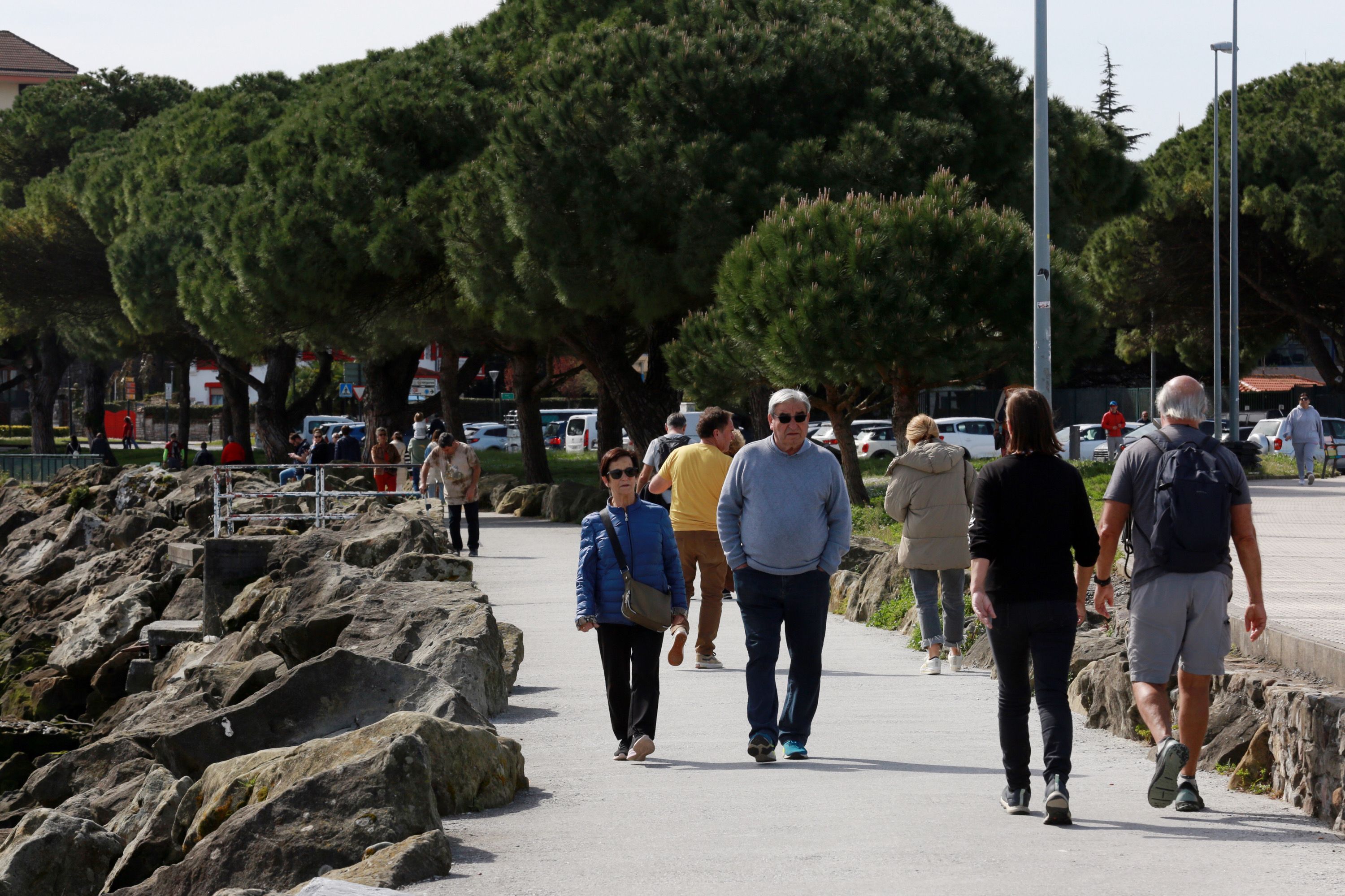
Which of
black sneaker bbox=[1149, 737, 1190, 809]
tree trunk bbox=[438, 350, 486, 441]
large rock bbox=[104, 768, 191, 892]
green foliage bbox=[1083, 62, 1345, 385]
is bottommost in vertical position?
large rock bbox=[104, 768, 191, 892]

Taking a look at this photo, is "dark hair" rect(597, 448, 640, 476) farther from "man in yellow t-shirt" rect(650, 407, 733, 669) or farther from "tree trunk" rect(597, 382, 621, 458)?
"tree trunk" rect(597, 382, 621, 458)

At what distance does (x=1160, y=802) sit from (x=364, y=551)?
1220 cm

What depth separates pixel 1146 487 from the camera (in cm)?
619

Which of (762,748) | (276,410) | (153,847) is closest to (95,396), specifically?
(276,410)

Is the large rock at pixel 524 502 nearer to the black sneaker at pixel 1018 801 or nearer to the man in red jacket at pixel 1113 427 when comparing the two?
the man in red jacket at pixel 1113 427

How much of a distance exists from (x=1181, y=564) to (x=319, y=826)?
3.52 meters

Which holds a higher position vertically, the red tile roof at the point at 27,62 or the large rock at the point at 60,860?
the red tile roof at the point at 27,62

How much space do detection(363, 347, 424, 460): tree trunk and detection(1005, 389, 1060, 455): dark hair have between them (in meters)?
31.0

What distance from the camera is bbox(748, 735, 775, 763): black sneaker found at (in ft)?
24.4

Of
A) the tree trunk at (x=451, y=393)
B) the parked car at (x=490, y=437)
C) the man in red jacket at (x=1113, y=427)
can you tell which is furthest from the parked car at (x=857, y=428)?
the parked car at (x=490, y=437)

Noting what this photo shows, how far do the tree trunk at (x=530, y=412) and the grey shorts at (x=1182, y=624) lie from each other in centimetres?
2786

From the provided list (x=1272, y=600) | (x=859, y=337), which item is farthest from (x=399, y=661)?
(x=859, y=337)

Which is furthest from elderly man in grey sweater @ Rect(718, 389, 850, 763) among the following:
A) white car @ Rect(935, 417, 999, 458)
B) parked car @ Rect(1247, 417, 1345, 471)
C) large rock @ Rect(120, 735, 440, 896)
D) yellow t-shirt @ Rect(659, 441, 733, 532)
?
white car @ Rect(935, 417, 999, 458)

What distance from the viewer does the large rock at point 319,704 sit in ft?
26.6
